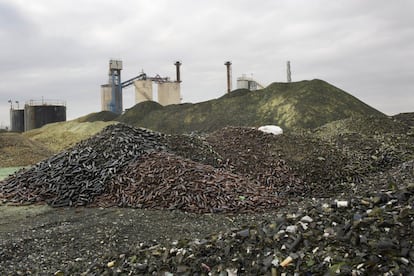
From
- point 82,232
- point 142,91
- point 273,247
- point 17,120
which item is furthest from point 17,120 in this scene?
point 273,247

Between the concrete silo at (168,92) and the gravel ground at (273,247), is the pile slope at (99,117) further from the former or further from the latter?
the gravel ground at (273,247)

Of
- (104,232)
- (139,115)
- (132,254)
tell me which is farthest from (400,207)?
(139,115)

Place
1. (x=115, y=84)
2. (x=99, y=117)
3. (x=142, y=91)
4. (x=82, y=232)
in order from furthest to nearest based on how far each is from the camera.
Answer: (x=142, y=91)
(x=115, y=84)
(x=99, y=117)
(x=82, y=232)

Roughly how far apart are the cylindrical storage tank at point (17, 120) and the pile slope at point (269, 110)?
9121 mm

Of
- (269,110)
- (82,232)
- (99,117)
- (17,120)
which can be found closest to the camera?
(82,232)

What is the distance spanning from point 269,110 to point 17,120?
862 inches

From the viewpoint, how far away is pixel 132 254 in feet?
12.6

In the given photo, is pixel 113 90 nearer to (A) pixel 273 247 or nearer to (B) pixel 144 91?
(B) pixel 144 91

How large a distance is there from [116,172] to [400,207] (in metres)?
5.75

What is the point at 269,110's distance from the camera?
92.8 feet

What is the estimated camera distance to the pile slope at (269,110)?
26172 mm

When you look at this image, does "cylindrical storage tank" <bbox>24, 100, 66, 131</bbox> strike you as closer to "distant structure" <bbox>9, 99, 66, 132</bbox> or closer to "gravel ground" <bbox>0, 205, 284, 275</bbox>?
"distant structure" <bbox>9, 99, 66, 132</bbox>

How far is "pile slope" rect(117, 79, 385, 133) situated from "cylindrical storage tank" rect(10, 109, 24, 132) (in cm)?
912

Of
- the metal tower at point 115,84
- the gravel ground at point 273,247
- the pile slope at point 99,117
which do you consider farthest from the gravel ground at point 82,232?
the metal tower at point 115,84
